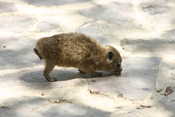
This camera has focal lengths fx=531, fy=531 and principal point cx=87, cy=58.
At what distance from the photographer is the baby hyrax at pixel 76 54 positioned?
6609 millimetres

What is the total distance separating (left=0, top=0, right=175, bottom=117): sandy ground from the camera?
19.4ft

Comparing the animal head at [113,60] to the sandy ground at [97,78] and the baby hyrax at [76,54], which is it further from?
the sandy ground at [97,78]

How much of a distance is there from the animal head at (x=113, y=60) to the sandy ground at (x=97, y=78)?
4.0 inches

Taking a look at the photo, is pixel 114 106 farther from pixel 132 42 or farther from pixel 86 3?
pixel 86 3

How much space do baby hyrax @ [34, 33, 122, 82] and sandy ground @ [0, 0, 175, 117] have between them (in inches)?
7.0


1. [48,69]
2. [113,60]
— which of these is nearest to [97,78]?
[113,60]

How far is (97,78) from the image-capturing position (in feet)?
22.4

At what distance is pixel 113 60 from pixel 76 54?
516mm

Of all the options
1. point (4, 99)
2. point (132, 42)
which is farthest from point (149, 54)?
point (4, 99)

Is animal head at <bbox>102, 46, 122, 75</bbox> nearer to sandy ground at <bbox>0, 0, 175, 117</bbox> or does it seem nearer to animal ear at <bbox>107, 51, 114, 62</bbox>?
animal ear at <bbox>107, 51, 114, 62</bbox>

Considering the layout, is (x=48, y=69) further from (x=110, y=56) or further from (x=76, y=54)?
(x=110, y=56)

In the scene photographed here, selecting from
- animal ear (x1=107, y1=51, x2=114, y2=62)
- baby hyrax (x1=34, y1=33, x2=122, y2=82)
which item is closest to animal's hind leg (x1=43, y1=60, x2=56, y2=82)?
baby hyrax (x1=34, y1=33, x2=122, y2=82)

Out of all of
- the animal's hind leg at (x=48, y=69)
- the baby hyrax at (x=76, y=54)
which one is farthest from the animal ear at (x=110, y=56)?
the animal's hind leg at (x=48, y=69)

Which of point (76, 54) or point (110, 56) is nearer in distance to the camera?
point (76, 54)
